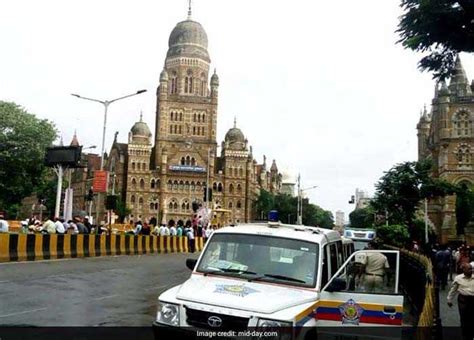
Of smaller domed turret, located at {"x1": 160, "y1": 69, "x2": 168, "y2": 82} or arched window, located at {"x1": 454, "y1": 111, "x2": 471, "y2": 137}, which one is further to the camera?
smaller domed turret, located at {"x1": 160, "y1": 69, "x2": 168, "y2": 82}

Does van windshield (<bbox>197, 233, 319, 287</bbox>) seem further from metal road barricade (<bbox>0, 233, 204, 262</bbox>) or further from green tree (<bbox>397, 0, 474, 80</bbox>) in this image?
metal road barricade (<bbox>0, 233, 204, 262</bbox>)

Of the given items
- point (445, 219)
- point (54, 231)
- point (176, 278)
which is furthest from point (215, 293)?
point (445, 219)

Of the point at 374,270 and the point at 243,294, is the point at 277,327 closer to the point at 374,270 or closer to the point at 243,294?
the point at 243,294

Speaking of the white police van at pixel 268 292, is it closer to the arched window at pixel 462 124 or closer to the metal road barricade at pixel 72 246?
the metal road barricade at pixel 72 246

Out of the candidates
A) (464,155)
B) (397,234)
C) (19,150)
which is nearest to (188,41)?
(464,155)

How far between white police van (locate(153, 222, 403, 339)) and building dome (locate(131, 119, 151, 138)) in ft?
321

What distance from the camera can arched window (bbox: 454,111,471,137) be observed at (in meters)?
74.9

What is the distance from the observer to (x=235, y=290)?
6164 millimetres

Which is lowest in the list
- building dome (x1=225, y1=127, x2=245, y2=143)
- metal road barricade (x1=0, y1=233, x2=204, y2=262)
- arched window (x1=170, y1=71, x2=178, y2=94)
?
metal road barricade (x1=0, y1=233, x2=204, y2=262)

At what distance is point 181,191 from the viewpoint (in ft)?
323

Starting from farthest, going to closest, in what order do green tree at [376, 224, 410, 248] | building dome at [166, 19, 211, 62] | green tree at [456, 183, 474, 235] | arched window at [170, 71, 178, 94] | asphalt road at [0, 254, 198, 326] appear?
1. arched window at [170, 71, 178, 94]
2. building dome at [166, 19, 211, 62]
3. green tree at [456, 183, 474, 235]
4. green tree at [376, 224, 410, 248]
5. asphalt road at [0, 254, 198, 326]

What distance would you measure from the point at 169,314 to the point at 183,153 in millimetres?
94913

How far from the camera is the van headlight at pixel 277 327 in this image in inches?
217

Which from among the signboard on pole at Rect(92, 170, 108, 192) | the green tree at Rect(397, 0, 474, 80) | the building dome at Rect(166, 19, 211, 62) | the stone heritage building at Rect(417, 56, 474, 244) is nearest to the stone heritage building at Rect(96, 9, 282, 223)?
the building dome at Rect(166, 19, 211, 62)
